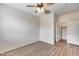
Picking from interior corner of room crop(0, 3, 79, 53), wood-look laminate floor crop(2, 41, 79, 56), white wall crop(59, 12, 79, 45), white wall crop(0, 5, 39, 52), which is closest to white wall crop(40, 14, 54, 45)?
interior corner of room crop(0, 3, 79, 53)

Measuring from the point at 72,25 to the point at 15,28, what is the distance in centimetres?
248

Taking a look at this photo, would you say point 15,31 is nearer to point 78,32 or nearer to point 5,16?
point 5,16

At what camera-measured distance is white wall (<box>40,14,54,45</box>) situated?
3761 millimetres

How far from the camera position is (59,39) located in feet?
13.6

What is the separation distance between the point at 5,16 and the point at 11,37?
762 mm

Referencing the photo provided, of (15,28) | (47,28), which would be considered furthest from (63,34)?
(15,28)

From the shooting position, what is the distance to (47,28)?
13.2 feet

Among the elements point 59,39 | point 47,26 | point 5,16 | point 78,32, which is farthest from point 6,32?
point 78,32

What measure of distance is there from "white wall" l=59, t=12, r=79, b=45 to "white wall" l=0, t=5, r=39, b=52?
1.55 meters

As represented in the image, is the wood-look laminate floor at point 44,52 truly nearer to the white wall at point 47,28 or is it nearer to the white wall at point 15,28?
the white wall at point 15,28

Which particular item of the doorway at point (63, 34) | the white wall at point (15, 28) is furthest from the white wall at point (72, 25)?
the white wall at point (15, 28)

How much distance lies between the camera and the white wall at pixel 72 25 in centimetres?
353

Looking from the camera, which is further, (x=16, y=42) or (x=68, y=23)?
(x=68, y=23)

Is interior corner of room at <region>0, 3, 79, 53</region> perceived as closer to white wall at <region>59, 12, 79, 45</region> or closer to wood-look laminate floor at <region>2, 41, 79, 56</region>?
white wall at <region>59, 12, 79, 45</region>
